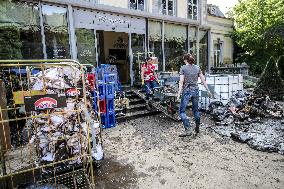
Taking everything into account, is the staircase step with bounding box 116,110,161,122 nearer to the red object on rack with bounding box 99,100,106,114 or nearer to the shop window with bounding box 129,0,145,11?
the red object on rack with bounding box 99,100,106,114

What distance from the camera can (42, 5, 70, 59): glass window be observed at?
9750mm

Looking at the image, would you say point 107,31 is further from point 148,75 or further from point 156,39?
point 148,75

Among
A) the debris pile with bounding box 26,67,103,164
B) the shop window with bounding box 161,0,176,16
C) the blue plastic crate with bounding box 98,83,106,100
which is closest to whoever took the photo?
the debris pile with bounding box 26,67,103,164

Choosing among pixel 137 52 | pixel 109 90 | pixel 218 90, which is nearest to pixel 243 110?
pixel 218 90

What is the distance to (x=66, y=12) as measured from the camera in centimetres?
1015

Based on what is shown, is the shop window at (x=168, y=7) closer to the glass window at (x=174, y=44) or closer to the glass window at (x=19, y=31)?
the glass window at (x=174, y=44)

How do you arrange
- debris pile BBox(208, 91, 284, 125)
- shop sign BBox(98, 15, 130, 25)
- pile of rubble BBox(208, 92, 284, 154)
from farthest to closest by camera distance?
shop sign BBox(98, 15, 130, 25) → debris pile BBox(208, 91, 284, 125) → pile of rubble BBox(208, 92, 284, 154)

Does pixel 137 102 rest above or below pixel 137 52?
below

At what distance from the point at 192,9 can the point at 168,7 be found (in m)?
2.94

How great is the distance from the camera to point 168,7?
695 inches

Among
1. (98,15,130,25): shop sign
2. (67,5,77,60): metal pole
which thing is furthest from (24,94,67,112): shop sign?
(98,15,130,25): shop sign

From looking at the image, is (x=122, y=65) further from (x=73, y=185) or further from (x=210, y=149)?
(x=73, y=185)

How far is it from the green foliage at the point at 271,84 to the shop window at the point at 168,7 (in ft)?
27.8

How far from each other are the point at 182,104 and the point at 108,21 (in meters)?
6.84
